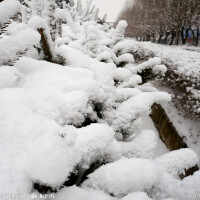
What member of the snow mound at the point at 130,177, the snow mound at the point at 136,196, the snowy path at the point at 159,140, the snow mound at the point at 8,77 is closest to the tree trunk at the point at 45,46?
the snow mound at the point at 8,77

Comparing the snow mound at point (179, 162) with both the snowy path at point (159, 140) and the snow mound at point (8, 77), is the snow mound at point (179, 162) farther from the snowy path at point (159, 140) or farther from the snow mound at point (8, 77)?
the snowy path at point (159, 140)

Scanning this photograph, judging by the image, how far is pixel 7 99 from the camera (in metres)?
0.96

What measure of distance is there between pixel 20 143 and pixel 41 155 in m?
0.18

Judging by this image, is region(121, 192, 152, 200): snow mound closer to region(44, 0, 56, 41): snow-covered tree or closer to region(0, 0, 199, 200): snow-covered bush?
region(0, 0, 199, 200): snow-covered bush

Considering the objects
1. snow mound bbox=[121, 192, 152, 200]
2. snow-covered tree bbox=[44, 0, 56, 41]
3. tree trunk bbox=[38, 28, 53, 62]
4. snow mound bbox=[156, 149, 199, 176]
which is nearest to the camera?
snow mound bbox=[121, 192, 152, 200]

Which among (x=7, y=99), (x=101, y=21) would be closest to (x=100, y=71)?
(x=7, y=99)

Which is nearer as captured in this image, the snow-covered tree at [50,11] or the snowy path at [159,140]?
the snow-covered tree at [50,11]

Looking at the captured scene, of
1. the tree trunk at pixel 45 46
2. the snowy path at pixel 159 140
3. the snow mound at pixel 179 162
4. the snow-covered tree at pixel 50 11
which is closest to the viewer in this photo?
the snow mound at pixel 179 162

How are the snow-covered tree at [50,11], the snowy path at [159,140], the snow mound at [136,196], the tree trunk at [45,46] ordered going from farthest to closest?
the snowy path at [159,140] < the snow-covered tree at [50,11] < the tree trunk at [45,46] < the snow mound at [136,196]

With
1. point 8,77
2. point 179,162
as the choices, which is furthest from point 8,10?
point 179,162

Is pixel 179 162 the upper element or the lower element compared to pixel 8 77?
lower

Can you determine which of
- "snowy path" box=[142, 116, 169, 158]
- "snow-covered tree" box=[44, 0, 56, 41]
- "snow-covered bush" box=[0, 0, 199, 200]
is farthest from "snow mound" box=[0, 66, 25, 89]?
"snowy path" box=[142, 116, 169, 158]

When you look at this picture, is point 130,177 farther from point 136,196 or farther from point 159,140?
→ point 159,140

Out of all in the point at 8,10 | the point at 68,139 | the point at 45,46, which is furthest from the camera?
the point at 45,46
